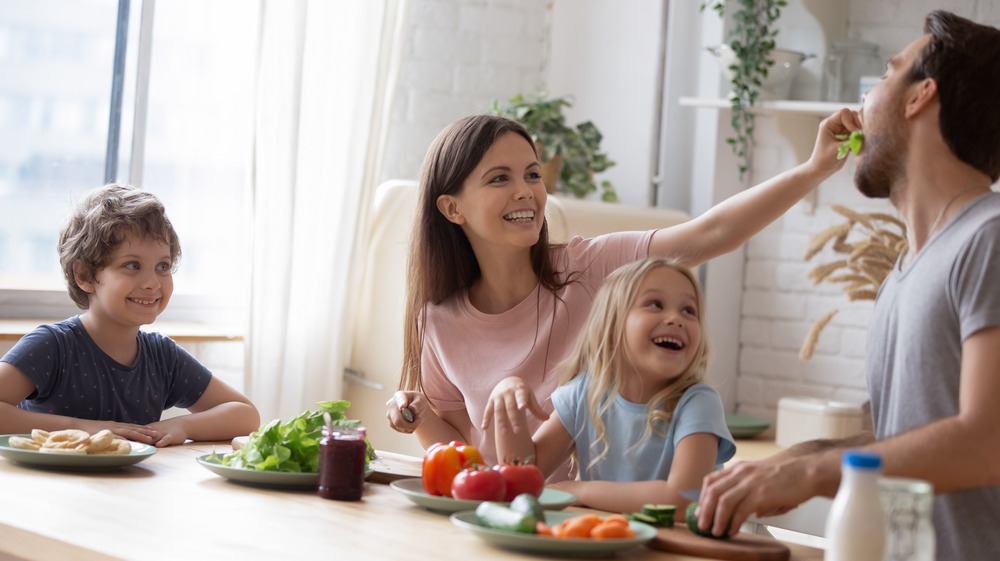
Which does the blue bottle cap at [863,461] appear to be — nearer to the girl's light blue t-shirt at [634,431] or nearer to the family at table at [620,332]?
the family at table at [620,332]

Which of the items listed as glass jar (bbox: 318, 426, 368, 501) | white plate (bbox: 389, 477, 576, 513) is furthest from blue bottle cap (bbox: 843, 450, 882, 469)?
glass jar (bbox: 318, 426, 368, 501)

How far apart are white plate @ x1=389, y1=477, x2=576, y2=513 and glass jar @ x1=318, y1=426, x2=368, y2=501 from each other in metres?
0.06

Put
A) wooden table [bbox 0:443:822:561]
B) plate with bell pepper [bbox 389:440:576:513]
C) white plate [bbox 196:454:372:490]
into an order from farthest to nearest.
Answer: white plate [bbox 196:454:372:490], plate with bell pepper [bbox 389:440:576:513], wooden table [bbox 0:443:822:561]

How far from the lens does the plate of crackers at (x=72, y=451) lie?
1.72m

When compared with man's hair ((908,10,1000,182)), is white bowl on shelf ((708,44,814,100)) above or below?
above

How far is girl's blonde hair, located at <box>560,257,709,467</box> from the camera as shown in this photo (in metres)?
1.76

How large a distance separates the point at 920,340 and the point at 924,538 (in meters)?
0.47

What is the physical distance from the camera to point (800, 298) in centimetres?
357

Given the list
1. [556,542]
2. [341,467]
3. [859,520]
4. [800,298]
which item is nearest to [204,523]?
[341,467]

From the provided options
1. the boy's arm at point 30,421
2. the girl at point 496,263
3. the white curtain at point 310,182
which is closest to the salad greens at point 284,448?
the boy's arm at point 30,421

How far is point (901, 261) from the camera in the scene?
1.68 meters

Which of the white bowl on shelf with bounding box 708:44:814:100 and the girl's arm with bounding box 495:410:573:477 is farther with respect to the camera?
the white bowl on shelf with bounding box 708:44:814:100

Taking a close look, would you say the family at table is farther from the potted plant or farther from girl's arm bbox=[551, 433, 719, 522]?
the potted plant

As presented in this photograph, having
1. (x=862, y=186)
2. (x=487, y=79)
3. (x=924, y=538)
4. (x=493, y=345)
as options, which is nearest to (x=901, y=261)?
(x=862, y=186)
